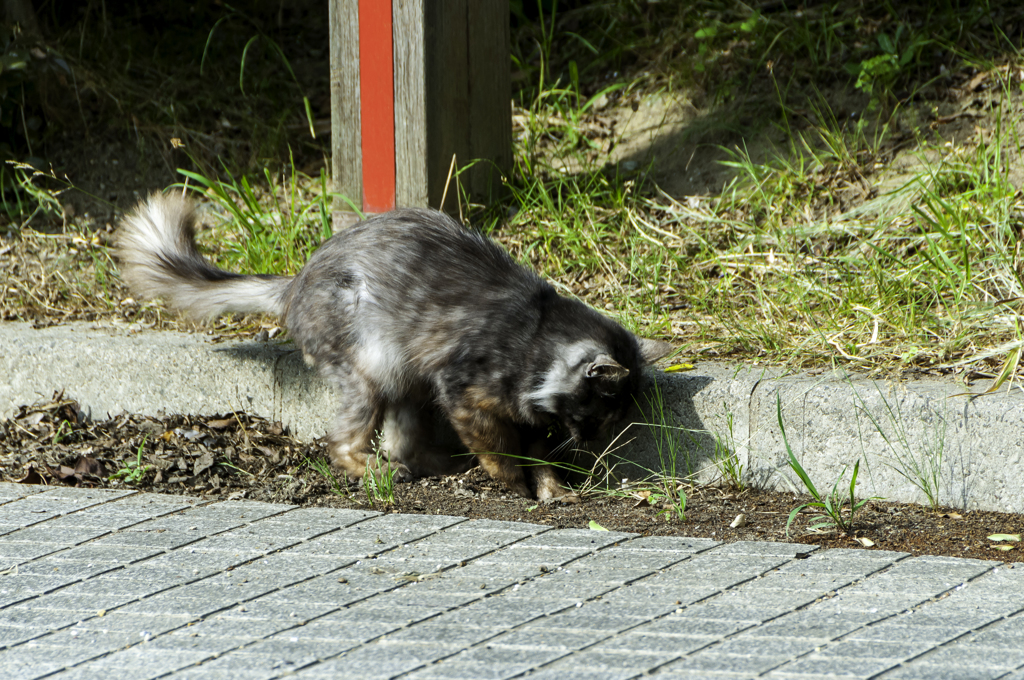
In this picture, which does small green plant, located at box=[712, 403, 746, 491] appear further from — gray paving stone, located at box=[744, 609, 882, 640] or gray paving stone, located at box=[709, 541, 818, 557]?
gray paving stone, located at box=[744, 609, 882, 640]

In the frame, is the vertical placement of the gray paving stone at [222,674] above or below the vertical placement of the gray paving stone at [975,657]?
below

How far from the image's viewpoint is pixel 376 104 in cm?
554

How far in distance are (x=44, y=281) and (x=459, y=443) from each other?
281 cm

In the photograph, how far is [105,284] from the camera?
6082 mm

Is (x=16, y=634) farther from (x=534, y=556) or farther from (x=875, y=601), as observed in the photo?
(x=875, y=601)

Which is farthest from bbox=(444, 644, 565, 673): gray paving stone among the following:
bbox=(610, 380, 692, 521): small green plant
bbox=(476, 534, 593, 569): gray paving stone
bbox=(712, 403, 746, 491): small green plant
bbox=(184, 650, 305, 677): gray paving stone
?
bbox=(712, 403, 746, 491): small green plant

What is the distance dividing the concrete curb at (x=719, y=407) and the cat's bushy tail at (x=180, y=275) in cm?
24

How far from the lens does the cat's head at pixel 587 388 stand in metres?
4.34

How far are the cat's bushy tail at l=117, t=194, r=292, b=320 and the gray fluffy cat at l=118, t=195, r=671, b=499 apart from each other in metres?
0.06

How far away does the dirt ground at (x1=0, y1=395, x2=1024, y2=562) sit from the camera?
375cm

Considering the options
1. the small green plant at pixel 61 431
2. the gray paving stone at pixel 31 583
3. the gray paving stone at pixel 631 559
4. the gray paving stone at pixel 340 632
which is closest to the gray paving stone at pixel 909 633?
the gray paving stone at pixel 631 559

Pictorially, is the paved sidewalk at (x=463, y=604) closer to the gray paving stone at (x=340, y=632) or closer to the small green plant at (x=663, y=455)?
the gray paving stone at (x=340, y=632)

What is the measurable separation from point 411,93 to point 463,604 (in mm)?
3111

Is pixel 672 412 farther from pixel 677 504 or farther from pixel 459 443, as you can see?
pixel 459 443
